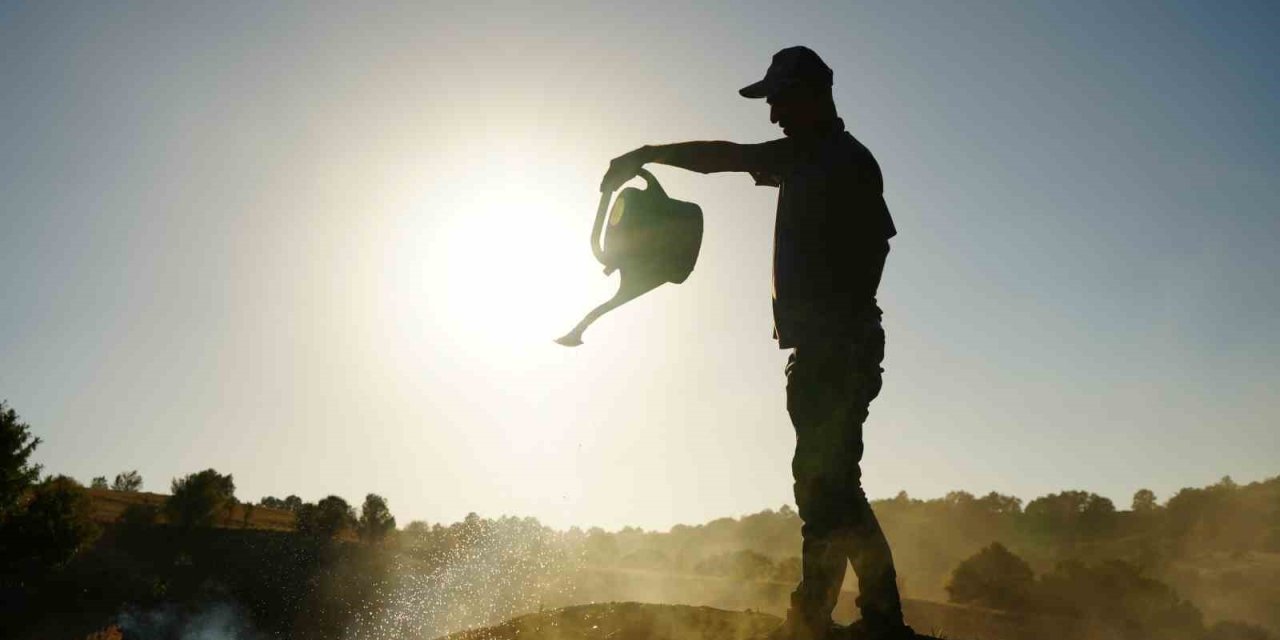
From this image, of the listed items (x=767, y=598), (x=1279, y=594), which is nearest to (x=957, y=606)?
(x=767, y=598)

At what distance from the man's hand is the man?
248mm

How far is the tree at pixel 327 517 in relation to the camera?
8222 cm

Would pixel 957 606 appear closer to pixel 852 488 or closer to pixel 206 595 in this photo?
pixel 852 488

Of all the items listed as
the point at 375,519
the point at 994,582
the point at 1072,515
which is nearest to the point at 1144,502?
the point at 1072,515

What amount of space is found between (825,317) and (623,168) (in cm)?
135

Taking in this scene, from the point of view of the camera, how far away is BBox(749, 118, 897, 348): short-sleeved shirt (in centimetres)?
323

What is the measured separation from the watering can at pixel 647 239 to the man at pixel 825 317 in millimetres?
420

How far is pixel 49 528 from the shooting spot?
1487 inches

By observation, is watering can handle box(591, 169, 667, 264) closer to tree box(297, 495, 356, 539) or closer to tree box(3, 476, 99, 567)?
tree box(3, 476, 99, 567)

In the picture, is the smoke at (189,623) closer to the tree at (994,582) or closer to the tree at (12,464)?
the tree at (12,464)

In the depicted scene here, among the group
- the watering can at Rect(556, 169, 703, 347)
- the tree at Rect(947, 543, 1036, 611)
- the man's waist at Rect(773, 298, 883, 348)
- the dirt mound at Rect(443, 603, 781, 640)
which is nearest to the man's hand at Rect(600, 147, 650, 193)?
the watering can at Rect(556, 169, 703, 347)

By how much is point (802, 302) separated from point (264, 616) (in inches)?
2252

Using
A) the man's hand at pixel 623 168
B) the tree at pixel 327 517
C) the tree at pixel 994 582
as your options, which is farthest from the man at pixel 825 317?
the tree at pixel 327 517

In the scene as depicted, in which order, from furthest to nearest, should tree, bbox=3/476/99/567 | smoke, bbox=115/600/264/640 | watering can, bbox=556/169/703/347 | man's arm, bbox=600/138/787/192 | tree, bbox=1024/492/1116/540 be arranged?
tree, bbox=1024/492/1116/540, smoke, bbox=115/600/264/640, tree, bbox=3/476/99/567, watering can, bbox=556/169/703/347, man's arm, bbox=600/138/787/192
